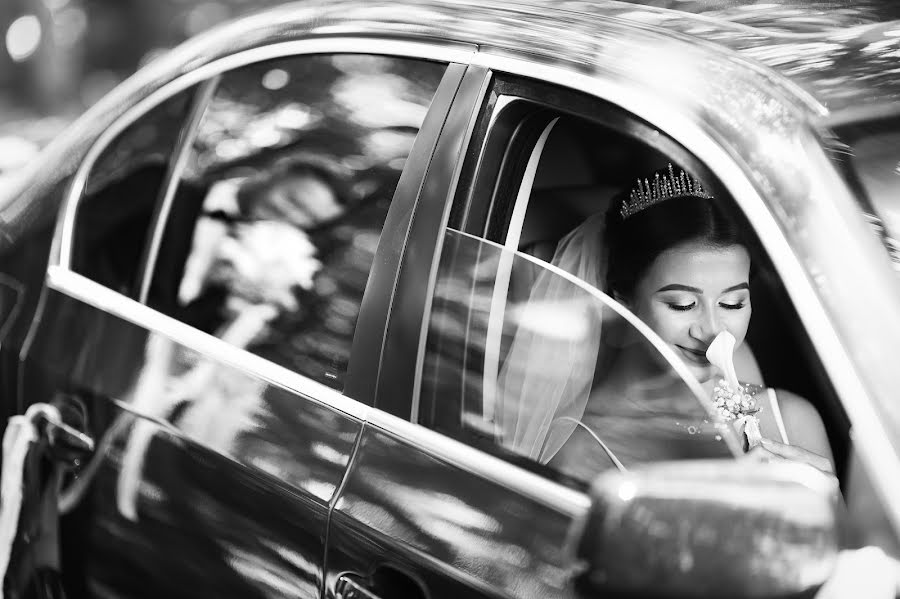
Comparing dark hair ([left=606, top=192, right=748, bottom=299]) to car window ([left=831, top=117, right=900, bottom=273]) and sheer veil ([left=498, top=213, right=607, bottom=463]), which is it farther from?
car window ([left=831, top=117, right=900, bottom=273])

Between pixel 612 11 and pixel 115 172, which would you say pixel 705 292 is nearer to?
pixel 612 11

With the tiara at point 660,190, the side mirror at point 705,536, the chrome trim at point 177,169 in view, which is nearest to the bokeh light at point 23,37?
the chrome trim at point 177,169

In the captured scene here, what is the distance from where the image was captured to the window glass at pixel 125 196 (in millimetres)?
2447

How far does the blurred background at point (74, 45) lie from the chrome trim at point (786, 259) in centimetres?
853

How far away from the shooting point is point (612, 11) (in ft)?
6.98

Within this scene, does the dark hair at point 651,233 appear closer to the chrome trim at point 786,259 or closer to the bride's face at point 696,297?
the bride's face at point 696,297

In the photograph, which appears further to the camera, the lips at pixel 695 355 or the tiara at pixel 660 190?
the tiara at pixel 660 190

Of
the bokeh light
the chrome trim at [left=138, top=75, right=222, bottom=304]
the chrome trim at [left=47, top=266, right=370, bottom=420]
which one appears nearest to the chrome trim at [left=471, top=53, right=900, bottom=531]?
the chrome trim at [left=47, top=266, right=370, bottom=420]

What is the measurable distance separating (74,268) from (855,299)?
167 cm

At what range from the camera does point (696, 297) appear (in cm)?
192

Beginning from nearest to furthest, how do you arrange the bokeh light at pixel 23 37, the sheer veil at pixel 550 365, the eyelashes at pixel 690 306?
1. the sheer veil at pixel 550 365
2. the eyelashes at pixel 690 306
3. the bokeh light at pixel 23 37

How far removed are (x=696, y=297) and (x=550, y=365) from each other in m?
0.29

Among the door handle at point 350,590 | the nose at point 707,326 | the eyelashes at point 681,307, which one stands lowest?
the door handle at point 350,590

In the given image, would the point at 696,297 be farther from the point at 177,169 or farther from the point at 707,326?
the point at 177,169
